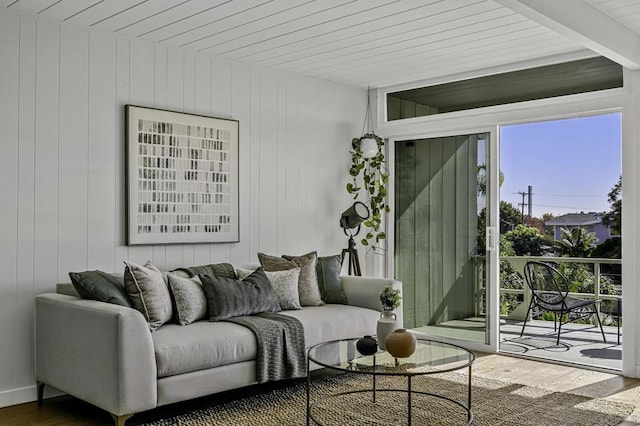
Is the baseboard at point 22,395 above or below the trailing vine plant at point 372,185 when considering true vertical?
below

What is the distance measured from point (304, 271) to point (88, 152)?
1.79 m

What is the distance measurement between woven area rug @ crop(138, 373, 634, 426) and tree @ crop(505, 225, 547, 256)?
160 cm

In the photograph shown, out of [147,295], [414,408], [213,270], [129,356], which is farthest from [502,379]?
[129,356]

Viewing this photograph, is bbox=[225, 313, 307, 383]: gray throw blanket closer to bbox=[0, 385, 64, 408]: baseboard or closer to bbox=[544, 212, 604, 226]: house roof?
bbox=[0, 385, 64, 408]: baseboard

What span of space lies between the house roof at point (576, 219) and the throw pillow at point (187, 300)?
3.10m

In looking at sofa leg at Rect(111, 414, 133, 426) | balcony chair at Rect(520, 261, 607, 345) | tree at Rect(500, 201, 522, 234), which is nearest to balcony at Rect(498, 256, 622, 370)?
balcony chair at Rect(520, 261, 607, 345)

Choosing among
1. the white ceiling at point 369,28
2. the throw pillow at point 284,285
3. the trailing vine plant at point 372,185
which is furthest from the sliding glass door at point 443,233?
the throw pillow at point 284,285

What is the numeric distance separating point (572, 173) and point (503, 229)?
2.52ft

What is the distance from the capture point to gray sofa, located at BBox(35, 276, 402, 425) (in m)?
3.44

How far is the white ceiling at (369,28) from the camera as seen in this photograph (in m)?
3.93

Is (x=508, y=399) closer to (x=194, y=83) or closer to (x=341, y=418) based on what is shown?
(x=341, y=418)

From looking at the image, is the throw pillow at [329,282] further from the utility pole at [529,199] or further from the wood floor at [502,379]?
the utility pole at [529,199]

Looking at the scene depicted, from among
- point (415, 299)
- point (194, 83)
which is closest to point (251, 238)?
point (194, 83)

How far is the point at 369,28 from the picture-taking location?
445 centimetres
